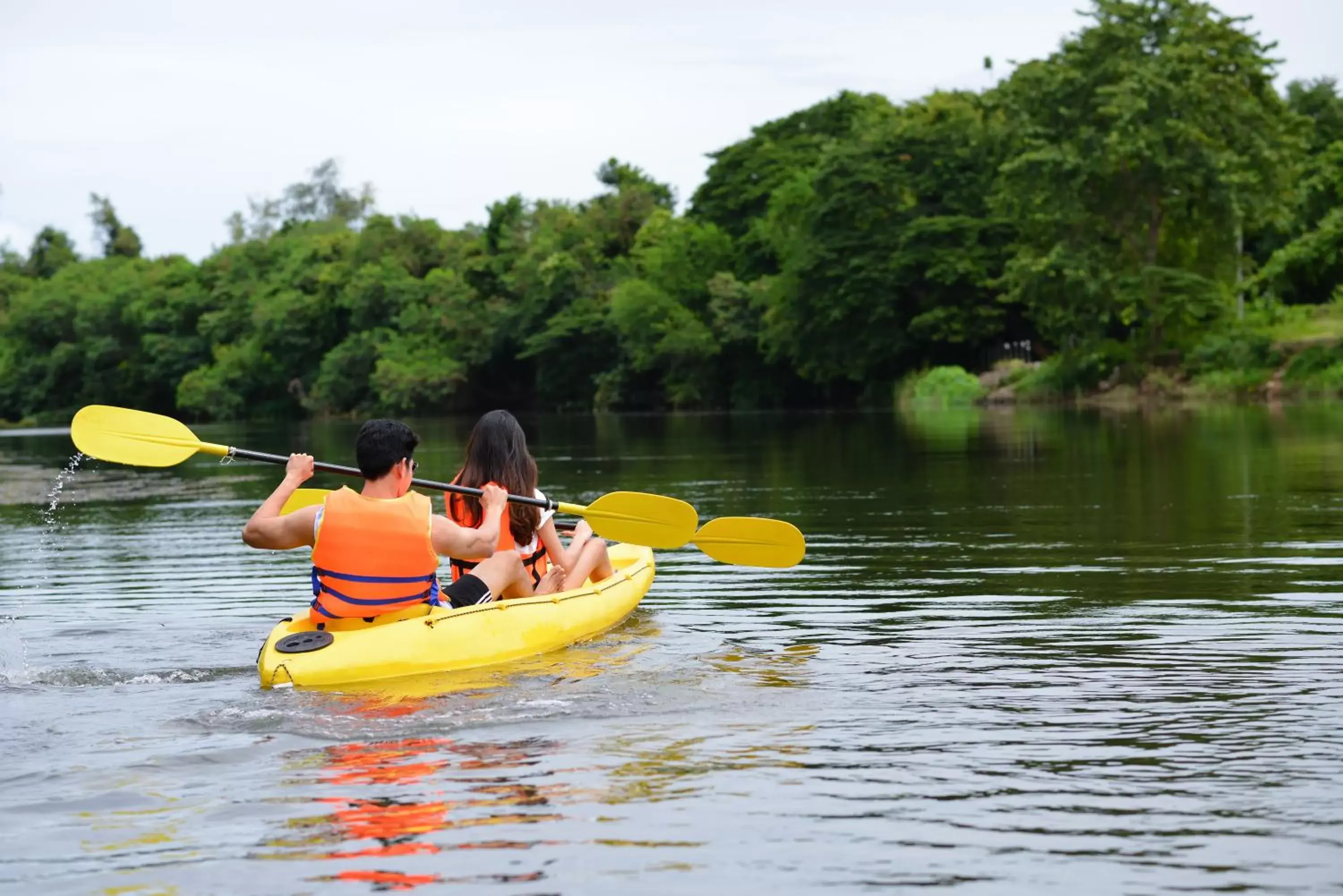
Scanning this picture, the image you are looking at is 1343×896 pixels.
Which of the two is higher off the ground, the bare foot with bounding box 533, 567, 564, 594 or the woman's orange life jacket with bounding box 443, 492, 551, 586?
the woman's orange life jacket with bounding box 443, 492, 551, 586

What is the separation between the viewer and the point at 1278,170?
41.0 meters

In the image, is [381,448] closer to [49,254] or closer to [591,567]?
[591,567]

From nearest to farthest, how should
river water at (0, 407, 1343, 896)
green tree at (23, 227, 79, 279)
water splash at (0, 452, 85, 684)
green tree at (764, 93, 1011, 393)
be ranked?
1. river water at (0, 407, 1343, 896)
2. water splash at (0, 452, 85, 684)
3. green tree at (764, 93, 1011, 393)
4. green tree at (23, 227, 79, 279)

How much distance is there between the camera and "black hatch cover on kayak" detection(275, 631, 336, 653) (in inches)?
272

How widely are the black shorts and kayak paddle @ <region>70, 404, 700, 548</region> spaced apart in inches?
17.9

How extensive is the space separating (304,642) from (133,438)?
251 centimetres

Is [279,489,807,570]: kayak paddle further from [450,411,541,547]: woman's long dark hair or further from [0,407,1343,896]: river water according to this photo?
[450,411,541,547]: woman's long dark hair

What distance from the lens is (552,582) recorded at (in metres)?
8.94

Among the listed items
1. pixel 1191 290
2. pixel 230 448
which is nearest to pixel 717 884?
pixel 230 448

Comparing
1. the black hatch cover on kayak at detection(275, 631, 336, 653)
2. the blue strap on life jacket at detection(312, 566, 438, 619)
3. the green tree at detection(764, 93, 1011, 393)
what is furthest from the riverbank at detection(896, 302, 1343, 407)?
the black hatch cover on kayak at detection(275, 631, 336, 653)

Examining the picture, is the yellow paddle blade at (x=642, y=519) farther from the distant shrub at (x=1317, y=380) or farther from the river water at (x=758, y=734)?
the distant shrub at (x=1317, y=380)

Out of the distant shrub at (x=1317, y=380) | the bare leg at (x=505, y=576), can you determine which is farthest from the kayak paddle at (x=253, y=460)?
the distant shrub at (x=1317, y=380)

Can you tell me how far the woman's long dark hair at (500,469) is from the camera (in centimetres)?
830

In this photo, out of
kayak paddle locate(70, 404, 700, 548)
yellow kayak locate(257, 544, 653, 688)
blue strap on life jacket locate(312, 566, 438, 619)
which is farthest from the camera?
kayak paddle locate(70, 404, 700, 548)
